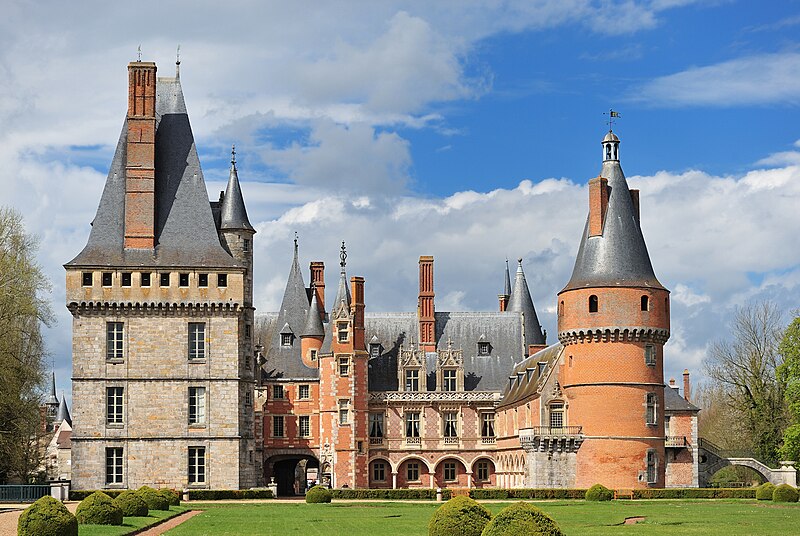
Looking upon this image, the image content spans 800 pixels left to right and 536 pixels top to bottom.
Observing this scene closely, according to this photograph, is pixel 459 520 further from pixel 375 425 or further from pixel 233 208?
pixel 375 425

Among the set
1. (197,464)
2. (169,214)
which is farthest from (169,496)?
(169,214)

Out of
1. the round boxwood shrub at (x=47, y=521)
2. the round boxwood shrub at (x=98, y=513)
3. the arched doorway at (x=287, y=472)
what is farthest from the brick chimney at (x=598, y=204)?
the round boxwood shrub at (x=47, y=521)

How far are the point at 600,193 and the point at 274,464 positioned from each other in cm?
2882

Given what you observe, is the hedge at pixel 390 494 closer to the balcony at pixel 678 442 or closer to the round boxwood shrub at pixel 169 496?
the round boxwood shrub at pixel 169 496

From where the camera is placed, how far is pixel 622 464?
53.8 meters

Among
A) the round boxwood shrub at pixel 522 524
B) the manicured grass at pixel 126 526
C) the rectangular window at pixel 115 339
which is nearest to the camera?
the round boxwood shrub at pixel 522 524

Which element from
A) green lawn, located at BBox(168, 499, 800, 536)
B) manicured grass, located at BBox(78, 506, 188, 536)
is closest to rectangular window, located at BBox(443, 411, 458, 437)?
green lawn, located at BBox(168, 499, 800, 536)

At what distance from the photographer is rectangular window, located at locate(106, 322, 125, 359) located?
5191 cm

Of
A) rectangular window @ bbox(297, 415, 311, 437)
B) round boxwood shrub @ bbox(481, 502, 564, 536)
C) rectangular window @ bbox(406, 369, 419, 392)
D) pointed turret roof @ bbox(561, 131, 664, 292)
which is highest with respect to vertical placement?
pointed turret roof @ bbox(561, 131, 664, 292)

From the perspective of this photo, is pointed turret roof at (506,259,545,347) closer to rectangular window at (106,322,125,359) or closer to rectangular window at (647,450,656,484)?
rectangular window at (647,450,656,484)

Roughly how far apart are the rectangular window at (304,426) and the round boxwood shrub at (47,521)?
4336 centimetres

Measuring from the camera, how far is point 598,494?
1945 inches

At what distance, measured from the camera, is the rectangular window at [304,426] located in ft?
227

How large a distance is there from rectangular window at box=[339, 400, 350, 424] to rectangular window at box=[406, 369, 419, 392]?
4300mm
